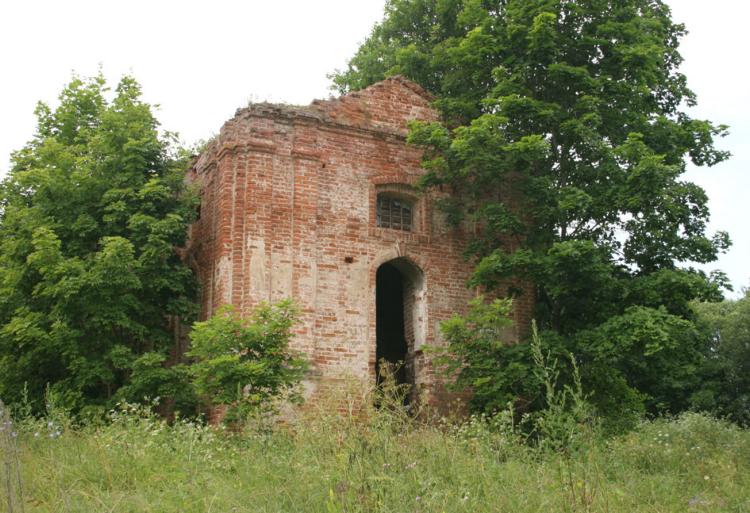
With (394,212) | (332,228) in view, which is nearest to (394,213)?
(394,212)

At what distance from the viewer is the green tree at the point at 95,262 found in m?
13.3

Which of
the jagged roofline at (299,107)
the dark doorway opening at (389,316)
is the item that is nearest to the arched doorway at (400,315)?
the dark doorway opening at (389,316)

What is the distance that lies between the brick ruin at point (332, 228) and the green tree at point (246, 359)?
1723 mm

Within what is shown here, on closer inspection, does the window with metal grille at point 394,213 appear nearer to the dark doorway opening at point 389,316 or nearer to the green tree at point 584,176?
the green tree at point 584,176

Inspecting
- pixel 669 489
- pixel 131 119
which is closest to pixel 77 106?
pixel 131 119

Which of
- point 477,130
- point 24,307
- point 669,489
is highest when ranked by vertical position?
point 477,130

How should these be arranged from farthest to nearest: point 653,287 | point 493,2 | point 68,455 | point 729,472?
point 493,2 → point 653,287 → point 729,472 → point 68,455

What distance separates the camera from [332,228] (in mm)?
15008

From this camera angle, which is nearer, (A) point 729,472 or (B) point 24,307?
(A) point 729,472

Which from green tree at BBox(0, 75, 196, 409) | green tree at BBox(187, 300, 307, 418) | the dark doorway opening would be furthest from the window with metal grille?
green tree at BBox(187, 300, 307, 418)

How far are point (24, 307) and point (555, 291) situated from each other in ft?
30.6

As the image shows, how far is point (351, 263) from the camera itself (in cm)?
1498

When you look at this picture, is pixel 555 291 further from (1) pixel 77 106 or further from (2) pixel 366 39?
(2) pixel 366 39

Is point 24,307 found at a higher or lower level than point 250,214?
lower
